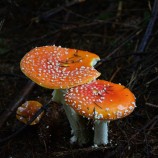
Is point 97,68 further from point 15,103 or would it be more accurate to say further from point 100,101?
point 100,101

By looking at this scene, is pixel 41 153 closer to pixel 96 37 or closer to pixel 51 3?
pixel 96 37

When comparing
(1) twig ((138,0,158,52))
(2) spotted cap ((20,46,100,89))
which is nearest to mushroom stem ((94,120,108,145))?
(2) spotted cap ((20,46,100,89))

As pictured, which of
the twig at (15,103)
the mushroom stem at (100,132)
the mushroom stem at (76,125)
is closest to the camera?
the mushroom stem at (100,132)

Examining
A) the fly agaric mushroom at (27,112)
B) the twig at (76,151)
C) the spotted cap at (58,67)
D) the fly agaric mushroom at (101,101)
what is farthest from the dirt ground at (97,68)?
the spotted cap at (58,67)

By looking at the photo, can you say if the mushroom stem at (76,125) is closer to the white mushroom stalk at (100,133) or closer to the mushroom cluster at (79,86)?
the mushroom cluster at (79,86)

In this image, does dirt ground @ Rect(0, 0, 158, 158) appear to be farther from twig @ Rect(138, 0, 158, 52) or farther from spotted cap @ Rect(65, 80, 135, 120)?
spotted cap @ Rect(65, 80, 135, 120)

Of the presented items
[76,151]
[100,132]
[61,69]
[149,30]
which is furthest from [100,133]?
[149,30]

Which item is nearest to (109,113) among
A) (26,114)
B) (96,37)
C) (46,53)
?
(46,53)
